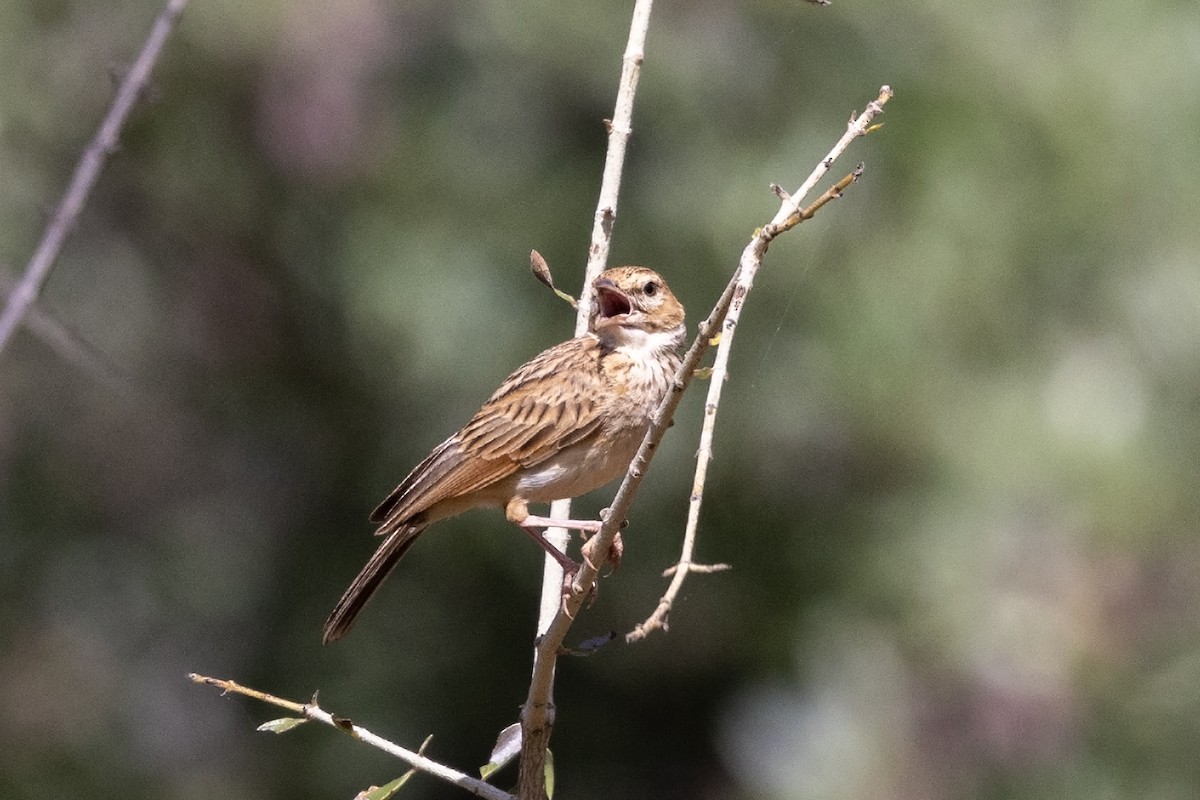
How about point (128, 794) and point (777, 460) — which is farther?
point (128, 794)

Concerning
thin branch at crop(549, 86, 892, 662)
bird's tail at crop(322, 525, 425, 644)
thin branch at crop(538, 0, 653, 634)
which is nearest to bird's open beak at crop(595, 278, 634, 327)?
thin branch at crop(538, 0, 653, 634)

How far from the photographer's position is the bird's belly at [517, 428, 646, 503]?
416 cm

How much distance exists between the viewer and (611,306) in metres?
4.39

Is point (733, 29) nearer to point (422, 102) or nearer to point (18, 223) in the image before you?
point (422, 102)

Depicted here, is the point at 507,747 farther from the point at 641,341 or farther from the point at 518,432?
the point at 641,341

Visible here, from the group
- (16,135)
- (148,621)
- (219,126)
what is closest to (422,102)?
(219,126)

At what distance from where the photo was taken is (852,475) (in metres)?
7.48

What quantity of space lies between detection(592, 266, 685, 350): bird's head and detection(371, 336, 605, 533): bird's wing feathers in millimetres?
89

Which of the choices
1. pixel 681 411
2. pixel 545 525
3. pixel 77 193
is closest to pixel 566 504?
pixel 545 525

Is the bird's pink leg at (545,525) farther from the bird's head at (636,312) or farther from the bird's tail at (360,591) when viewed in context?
the bird's head at (636,312)

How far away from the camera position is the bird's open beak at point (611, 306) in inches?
169

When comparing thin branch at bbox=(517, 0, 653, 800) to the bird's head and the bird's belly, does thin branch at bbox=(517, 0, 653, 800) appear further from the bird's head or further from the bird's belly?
the bird's head

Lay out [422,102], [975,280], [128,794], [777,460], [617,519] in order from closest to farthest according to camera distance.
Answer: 1. [617,519]
2. [975,280]
3. [777,460]
4. [422,102]
5. [128,794]

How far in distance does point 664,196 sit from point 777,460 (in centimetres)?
128
